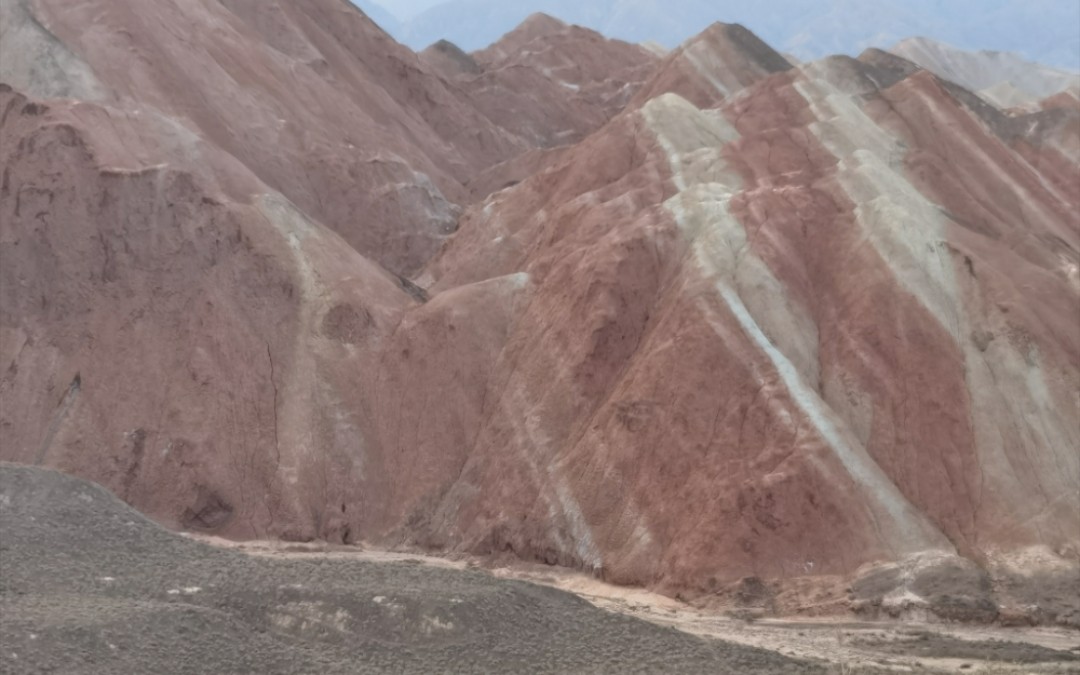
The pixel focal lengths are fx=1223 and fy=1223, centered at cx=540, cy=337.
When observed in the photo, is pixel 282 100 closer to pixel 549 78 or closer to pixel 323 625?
pixel 549 78

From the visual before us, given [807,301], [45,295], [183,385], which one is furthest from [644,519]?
[45,295]

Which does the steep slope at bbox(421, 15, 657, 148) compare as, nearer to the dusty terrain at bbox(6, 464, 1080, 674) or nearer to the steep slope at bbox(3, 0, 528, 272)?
the steep slope at bbox(3, 0, 528, 272)

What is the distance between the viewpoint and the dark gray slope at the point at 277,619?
17.5 m

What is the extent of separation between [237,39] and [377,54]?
48.2 feet

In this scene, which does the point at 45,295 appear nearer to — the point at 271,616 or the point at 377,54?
the point at 271,616

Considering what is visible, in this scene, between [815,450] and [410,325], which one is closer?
[815,450]

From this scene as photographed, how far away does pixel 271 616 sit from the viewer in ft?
63.5

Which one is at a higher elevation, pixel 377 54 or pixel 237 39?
pixel 377 54

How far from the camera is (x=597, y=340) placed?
31.1m

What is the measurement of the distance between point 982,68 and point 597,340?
287ft

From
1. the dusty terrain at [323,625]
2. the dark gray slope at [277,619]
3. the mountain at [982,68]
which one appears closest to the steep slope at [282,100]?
the dusty terrain at [323,625]

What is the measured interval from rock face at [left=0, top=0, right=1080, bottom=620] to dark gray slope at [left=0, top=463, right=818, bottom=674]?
6.40m

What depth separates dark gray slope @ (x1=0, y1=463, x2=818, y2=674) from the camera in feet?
57.4

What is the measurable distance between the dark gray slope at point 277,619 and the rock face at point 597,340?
A: 21.0 feet
